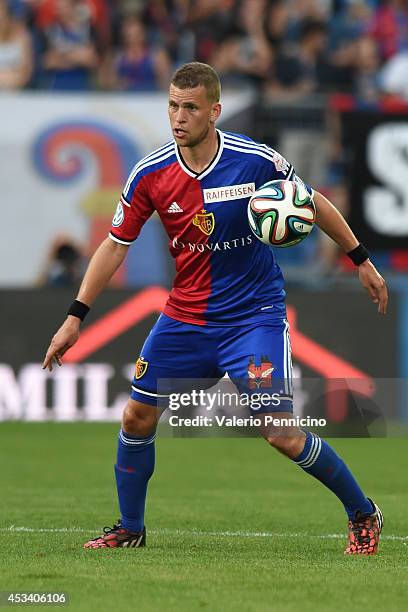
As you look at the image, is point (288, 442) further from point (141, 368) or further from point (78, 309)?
point (78, 309)

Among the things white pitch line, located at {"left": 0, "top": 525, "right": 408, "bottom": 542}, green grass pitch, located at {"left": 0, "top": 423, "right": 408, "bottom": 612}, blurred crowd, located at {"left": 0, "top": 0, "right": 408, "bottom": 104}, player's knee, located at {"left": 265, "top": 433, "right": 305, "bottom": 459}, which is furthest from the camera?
blurred crowd, located at {"left": 0, "top": 0, "right": 408, "bottom": 104}

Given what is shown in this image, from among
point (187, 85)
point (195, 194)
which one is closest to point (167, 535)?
point (195, 194)

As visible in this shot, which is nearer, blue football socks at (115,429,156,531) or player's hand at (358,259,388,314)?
player's hand at (358,259,388,314)

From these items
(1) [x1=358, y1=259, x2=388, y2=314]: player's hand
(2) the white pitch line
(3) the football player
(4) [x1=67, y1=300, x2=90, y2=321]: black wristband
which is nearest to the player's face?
(3) the football player

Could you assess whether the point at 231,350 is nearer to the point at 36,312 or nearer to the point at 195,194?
the point at 195,194

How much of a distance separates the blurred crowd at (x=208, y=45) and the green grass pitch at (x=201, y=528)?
16.8ft

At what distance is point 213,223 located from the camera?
7.20 meters

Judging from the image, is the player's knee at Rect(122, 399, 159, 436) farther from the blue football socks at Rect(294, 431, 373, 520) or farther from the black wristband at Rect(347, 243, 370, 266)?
the black wristband at Rect(347, 243, 370, 266)

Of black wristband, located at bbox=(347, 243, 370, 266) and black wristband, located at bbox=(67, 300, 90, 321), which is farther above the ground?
black wristband, located at bbox=(347, 243, 370, 266)

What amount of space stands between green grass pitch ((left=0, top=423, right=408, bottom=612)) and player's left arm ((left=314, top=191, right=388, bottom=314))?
4.39 feet

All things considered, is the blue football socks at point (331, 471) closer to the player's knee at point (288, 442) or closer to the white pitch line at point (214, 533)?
the player's knee at point (288, 442)

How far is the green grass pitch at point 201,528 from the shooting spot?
586cm

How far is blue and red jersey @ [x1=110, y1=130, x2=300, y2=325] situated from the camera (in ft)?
23.7

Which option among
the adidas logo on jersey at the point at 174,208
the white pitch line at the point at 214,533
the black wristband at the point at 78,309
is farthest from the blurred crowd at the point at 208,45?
the black wristband at the point at 78,309
